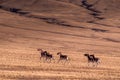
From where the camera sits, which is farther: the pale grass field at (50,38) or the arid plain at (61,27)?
the arid plain at (61,27)

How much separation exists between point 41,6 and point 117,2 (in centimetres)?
2809

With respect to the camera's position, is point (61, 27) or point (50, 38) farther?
point (61, 27)

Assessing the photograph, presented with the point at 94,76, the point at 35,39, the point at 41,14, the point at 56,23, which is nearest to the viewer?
the point at 94,76

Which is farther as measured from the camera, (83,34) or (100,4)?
(100,4)

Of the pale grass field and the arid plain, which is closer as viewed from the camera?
the pale grass field

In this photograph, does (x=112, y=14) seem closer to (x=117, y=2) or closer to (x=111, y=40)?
(x=117, y=2)

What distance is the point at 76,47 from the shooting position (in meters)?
85.8

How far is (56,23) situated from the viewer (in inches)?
4843

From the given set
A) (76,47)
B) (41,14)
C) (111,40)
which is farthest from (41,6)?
(76,47)

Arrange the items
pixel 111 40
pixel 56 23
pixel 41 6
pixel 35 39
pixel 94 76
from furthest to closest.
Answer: pixel 41 6
pixel 56 23
pixel 111 40
pixel 35 39
pixel 94 76

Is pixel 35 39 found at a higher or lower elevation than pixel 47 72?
lower

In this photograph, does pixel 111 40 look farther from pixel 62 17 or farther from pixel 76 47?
pixel 62 17

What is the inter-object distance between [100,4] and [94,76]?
118002 millimetres

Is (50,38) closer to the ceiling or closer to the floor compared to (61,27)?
closer to the ceiling
